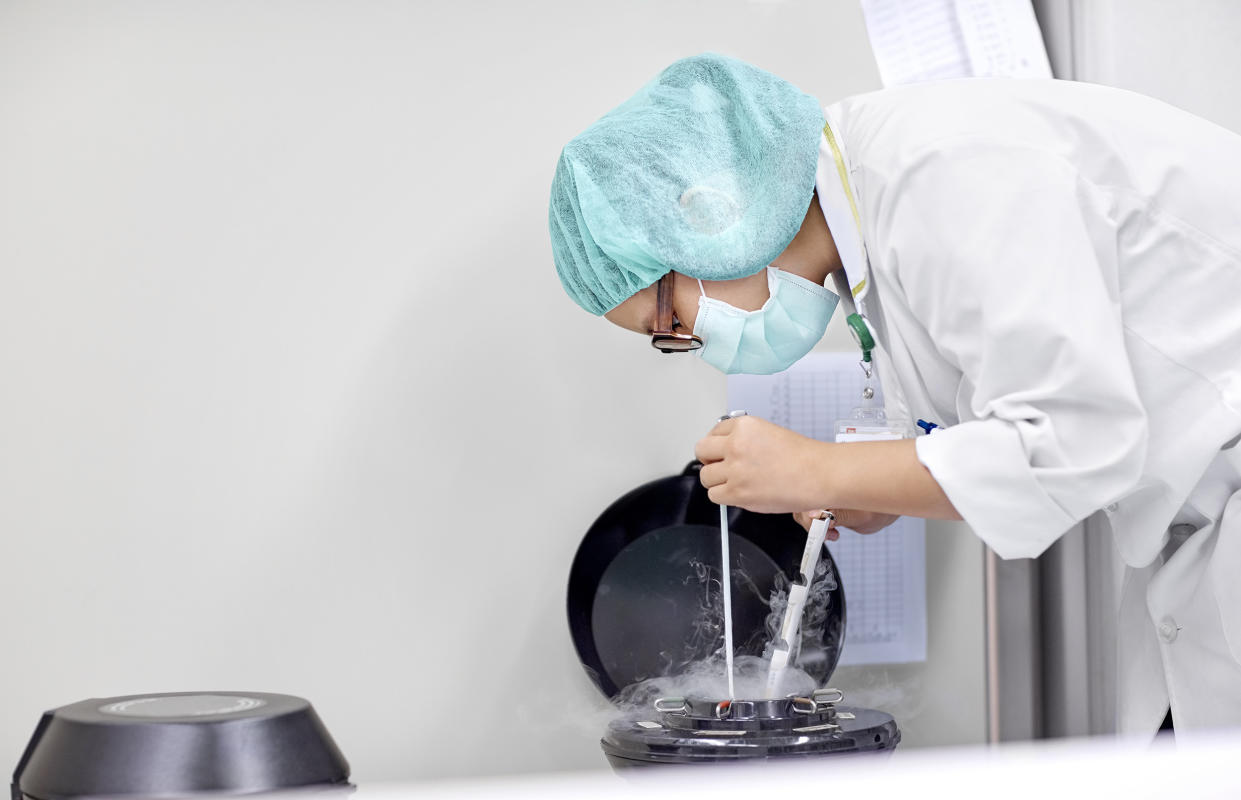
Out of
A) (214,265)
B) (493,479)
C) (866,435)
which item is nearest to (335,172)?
(214,265)

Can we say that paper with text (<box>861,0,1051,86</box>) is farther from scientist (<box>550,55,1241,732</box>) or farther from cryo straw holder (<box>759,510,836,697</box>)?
cryo straw holder (<box>759,510,836,697</box>)

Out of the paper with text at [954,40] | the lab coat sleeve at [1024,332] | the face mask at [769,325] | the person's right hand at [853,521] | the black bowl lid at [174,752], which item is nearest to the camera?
the black bowl lid at [174,752]

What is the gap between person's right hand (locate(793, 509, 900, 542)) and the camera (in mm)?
1251

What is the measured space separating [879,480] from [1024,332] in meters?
0.18

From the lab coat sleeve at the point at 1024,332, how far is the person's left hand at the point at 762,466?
11 cm

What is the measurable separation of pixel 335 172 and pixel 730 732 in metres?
0.83

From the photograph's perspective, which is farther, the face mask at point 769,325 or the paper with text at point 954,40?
the paper with text at point 954,40

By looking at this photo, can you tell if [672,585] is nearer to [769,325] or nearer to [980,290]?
[769,325]

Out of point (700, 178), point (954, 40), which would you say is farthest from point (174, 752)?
point (954, 40)

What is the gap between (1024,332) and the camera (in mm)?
820

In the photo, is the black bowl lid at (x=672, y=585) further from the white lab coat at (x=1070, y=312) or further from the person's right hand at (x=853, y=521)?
the white lab coat at (x=1070, y=312)

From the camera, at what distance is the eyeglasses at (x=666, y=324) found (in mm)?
1074

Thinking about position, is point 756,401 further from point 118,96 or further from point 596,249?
point 118,96

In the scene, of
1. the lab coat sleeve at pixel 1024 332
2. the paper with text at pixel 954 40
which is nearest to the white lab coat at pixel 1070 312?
the lab coat sleeve at pixel 1024 332
